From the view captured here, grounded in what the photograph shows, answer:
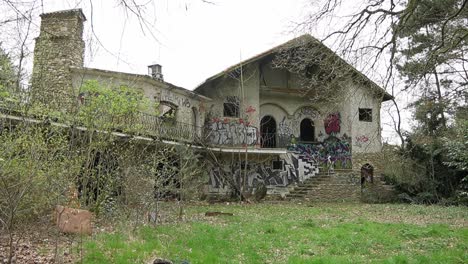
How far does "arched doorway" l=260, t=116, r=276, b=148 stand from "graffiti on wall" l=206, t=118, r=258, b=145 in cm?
233

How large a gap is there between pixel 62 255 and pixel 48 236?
171cm

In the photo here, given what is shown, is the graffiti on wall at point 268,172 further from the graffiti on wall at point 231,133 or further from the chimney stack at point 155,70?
the chimney stack at point 155,70

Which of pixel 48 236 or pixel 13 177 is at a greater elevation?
pixel 13 177

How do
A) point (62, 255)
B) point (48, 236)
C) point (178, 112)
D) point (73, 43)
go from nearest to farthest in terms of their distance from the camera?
point (62, 255), point (48, 236), point (73, 43), point (178, 112)

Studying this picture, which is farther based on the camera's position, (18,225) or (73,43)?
(73,43)

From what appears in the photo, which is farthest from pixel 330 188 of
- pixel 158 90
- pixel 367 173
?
pixel 158 90

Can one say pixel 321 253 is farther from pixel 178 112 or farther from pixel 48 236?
pixel 178 112

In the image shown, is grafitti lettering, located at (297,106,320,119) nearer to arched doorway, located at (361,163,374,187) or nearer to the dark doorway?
the dark doorway

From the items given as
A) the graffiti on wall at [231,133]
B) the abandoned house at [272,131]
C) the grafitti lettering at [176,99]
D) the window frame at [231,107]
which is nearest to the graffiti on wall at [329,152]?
the abandoned house at [272,131]

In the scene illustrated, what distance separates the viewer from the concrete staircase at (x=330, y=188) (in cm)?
2278

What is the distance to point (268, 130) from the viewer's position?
85.9 feet

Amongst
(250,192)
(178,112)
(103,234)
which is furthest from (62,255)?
(250,192)

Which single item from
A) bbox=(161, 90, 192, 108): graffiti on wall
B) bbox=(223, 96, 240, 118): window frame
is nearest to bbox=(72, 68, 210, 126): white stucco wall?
bbox=(161, 90, 192, 108): graffiti on wall

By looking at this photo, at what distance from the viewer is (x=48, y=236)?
27.1 feet
